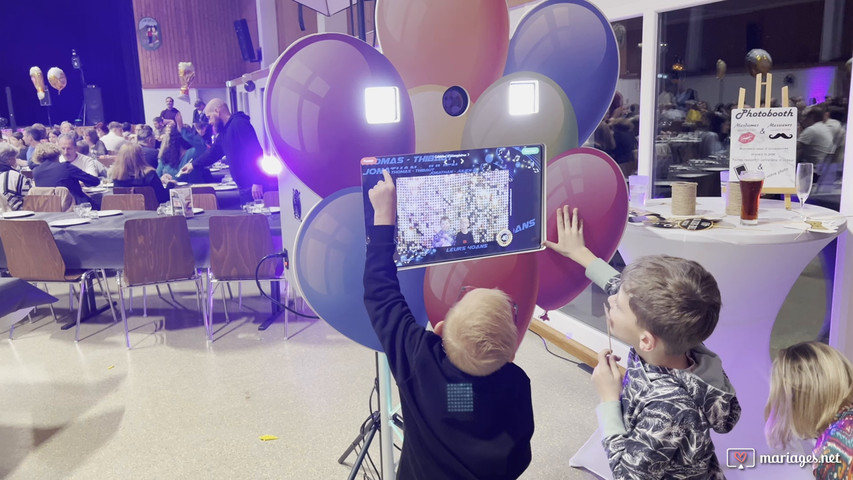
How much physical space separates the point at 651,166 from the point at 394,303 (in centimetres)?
246

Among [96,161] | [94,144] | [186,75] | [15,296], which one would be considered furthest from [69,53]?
[15,296]

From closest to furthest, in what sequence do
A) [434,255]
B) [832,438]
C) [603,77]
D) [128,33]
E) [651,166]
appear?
[832,438]
[434,255]
[603,77]
[651,166]
[128,33]

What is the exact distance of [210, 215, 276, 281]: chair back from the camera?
4148 millimetres

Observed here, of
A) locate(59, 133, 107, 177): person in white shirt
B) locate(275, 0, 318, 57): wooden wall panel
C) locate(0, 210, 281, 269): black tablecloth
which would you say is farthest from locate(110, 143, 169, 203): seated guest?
locate(275, 0, 318, 57): wooden wall panel

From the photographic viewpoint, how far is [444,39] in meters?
1.69

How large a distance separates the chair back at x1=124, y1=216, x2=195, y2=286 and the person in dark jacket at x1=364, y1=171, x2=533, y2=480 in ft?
10.3

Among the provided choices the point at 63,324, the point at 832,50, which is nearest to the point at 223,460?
the point at 63,324

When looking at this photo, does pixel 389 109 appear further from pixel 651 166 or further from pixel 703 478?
pixel 651 166

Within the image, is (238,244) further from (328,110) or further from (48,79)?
(48,79)

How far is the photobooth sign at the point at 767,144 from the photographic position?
97.3 inches

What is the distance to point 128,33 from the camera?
13.4m

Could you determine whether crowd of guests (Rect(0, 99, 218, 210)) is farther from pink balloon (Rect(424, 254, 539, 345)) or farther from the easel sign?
the easel sign

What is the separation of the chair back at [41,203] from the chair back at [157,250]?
174cm

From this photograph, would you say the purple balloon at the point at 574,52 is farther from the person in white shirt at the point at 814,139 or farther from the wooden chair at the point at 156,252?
the wooden chair at the point at 156,252
